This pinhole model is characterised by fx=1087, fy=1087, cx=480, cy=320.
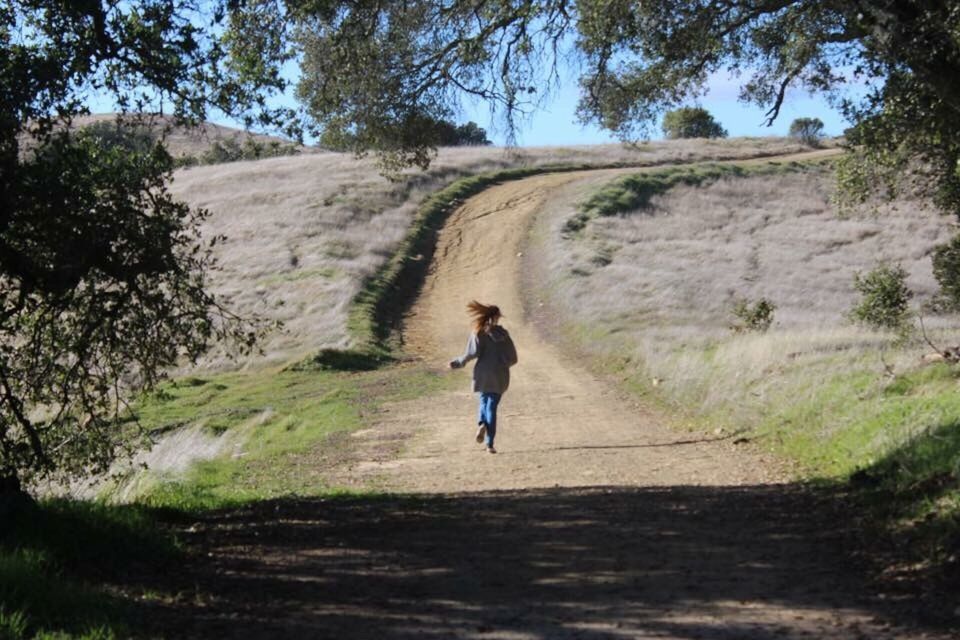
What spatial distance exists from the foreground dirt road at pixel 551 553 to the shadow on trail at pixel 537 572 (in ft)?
0.06

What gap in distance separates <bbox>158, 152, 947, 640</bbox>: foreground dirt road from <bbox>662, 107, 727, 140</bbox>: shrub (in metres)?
67.2

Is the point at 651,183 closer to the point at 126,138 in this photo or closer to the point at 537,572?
the point at 126,138

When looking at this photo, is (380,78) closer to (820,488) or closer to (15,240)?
(15,240)

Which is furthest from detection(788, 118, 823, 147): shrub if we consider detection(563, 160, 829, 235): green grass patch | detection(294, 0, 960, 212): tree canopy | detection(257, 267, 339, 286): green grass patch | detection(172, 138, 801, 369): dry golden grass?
detection(294, 0, 960, 212): tree canopy

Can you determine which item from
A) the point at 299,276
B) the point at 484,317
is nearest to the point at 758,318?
the point at 484,317

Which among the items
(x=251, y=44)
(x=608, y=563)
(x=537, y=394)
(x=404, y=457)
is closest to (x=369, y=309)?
(x=537, y=394)

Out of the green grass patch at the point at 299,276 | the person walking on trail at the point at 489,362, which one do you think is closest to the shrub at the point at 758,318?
the person walking on trail at the point at 489,362

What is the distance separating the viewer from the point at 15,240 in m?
8.23

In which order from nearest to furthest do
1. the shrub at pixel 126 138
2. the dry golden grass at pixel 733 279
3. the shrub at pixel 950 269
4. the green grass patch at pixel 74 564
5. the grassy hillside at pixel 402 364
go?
the green grass patch at pixel 74 564
the grassy hillside at pixel 402 364
the shrub at pixel 126 138
the dry golden grass at pixel 733 279
the shrub at pixel 950 269

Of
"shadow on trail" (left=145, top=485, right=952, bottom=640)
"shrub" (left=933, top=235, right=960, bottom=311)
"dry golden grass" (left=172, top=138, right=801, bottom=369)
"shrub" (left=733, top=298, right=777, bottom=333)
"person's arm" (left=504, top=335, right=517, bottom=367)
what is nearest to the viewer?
"shadow on trail" (left=145, top=485, right=952, bottom=640)

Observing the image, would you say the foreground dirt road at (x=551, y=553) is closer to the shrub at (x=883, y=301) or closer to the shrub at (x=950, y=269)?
the shrub at (x=950, y=269)

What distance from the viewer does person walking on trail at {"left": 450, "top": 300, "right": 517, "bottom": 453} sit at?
13.0 m

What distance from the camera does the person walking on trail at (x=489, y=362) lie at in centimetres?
1304

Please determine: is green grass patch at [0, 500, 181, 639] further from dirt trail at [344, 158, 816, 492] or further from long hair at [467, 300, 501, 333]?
long hair at [467, 300, 501, 333]
